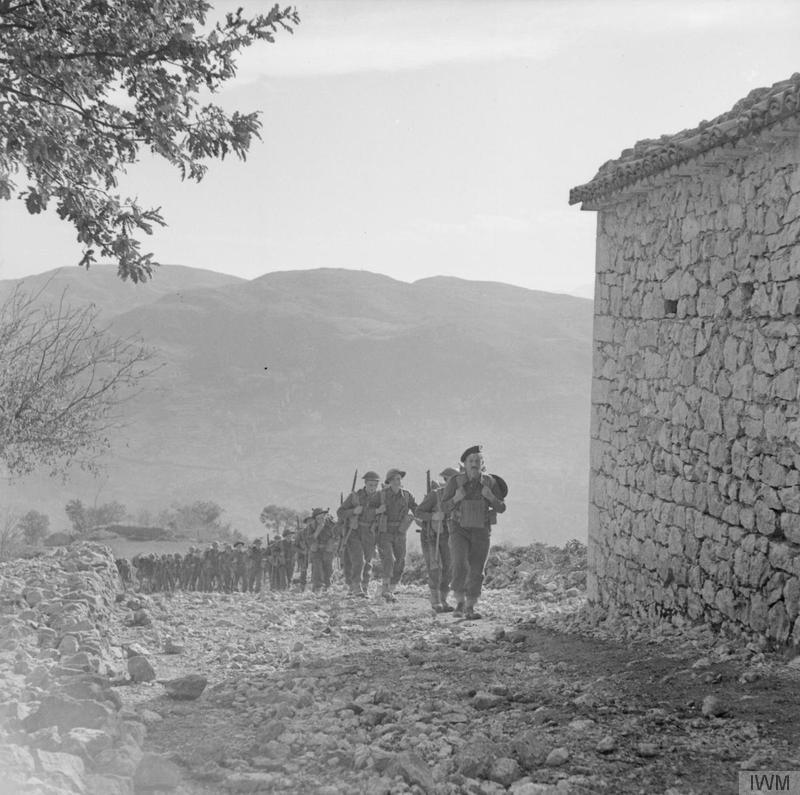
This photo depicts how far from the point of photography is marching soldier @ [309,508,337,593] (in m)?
18.0

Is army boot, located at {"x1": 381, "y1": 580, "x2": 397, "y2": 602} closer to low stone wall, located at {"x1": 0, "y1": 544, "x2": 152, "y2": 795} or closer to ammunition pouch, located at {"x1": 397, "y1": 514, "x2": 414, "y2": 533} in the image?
ammunition pouch, located at {"x1": 397, "y1": 514, "x2": 414, "y2": 533}

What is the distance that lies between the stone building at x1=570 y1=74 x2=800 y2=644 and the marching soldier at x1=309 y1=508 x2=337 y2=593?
8.56 meters

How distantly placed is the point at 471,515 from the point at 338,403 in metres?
61.8

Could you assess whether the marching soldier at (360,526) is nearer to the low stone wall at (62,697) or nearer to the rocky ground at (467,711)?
the low stone wall at (62,697)

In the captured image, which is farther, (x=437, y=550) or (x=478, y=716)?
(x=437, y=550)

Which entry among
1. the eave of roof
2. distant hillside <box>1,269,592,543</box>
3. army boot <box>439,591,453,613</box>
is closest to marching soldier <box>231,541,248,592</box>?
army boot <box>439,591,453,613</box>

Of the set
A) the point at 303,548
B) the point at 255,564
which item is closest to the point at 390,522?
the point at 303,548

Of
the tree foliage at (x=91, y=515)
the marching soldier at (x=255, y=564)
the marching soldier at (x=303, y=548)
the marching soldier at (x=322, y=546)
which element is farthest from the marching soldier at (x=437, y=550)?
the tree foliage at (x=91, y=515)

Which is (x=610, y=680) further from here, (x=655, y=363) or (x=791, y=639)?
(x=655, y=363)

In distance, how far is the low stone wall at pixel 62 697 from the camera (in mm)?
4883

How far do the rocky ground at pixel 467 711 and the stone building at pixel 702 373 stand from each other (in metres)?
0.46

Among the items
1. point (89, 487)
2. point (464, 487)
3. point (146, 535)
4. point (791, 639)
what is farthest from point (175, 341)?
point (791, 639)

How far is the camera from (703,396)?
7891 millimetres

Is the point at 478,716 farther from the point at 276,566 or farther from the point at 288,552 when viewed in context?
the point at 276,566
